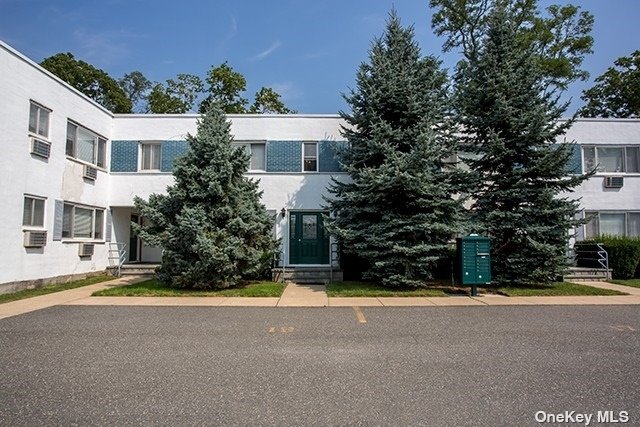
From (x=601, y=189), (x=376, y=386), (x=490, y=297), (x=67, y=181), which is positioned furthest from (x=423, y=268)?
(x=67, y=181)

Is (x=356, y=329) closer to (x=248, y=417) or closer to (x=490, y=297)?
(x=248, y=417)

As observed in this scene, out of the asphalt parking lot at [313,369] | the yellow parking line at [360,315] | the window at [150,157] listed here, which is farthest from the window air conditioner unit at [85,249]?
the yellow parking line at [360,315]

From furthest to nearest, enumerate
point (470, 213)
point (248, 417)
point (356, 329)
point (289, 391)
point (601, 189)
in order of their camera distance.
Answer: point (601, 189)
point (470, 213)
point (356, 329)
point (289, 391)
point (248, 417)

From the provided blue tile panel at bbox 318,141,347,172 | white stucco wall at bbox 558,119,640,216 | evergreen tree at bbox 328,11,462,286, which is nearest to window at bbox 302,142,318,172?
blue tile panel at bbox 318,141,347,172

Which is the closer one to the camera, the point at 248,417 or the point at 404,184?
the point at 248,417

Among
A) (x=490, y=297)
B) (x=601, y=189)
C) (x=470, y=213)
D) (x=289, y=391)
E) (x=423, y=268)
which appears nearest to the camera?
(x=289, y=391)

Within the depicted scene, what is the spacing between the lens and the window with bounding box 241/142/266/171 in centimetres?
1628

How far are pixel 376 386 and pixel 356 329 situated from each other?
2.77 meters

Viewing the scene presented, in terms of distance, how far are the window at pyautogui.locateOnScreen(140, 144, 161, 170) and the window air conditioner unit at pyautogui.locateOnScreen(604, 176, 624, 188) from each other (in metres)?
19.7

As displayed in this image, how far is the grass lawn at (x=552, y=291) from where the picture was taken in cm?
1114

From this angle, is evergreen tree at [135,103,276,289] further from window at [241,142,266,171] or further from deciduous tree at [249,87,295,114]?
deciduous tree at [249,87,295,114]

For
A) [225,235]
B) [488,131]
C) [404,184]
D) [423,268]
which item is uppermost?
[488,131]

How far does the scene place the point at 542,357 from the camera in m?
5.33

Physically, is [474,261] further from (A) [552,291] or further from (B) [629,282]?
(B) [629,282]
